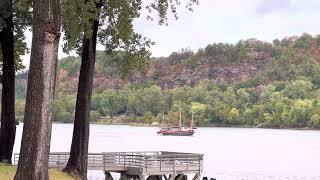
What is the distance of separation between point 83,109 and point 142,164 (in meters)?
9.10

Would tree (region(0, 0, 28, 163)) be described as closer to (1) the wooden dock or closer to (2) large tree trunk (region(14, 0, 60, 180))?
(1) the wooden dock

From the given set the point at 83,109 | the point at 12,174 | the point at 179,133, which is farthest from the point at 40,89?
the point at 179,133

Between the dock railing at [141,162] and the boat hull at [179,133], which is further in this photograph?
the boat hull at [179,133]

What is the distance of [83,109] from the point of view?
28.1m

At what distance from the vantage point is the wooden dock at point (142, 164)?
36.1 meters

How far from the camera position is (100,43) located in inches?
1183

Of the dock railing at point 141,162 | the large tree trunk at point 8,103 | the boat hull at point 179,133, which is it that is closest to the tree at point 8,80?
the large tree trunk at point 8,103

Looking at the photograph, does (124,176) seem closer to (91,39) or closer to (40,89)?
(91,39)

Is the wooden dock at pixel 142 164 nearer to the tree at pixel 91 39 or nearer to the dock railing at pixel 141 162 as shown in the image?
the dock railing at pixel 141 162

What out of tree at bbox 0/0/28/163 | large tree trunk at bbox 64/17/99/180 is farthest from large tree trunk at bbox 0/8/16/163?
large tree trunk at bbox 64/17/99/180

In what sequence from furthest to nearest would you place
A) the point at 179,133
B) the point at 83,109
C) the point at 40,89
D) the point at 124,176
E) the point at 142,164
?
the point at 179,133 < the point at 124,176 < the point at 142,164 < the point at 83,109 < the point at 40,89

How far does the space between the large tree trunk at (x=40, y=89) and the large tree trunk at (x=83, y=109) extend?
39.6ft

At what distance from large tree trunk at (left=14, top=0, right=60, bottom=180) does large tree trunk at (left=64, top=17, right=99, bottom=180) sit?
12056mm

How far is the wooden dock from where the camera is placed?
119 ft
